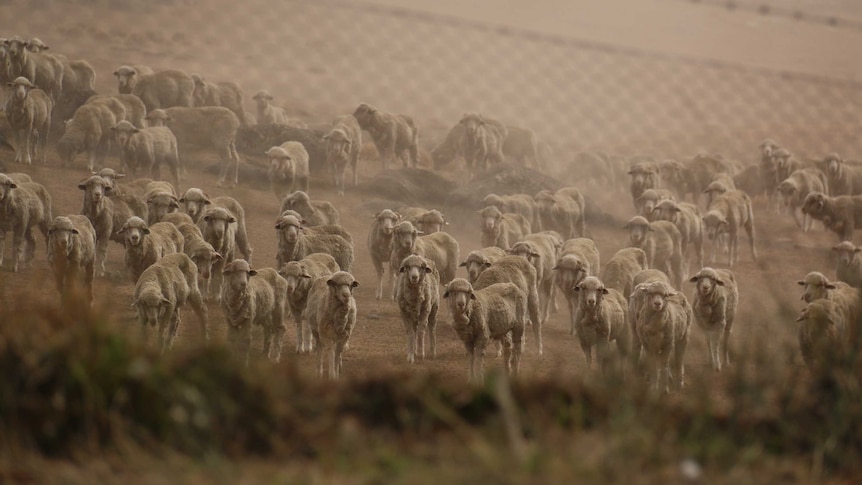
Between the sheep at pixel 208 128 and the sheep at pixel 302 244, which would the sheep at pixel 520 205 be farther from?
the sheep at pixel 208 128

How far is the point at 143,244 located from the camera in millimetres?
12461

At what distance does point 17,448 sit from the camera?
146 inches

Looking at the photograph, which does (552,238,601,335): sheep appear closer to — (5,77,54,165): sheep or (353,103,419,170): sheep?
(353,103,419,170): sheep

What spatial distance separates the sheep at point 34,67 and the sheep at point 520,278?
1094cm

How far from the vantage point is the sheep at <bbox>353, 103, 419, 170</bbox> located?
22391 millimetres

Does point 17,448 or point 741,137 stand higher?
point 741,137

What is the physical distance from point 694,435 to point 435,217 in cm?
1166

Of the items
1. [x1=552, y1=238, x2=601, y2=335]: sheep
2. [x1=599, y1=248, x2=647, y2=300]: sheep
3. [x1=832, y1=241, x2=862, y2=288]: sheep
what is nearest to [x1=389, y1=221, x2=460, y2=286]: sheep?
[x1=552, y1=238, x2=601, y2=335]: sheep

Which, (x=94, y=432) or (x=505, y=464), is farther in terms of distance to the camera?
(x=94, y=432)

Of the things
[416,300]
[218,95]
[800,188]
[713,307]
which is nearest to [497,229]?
[713,307]

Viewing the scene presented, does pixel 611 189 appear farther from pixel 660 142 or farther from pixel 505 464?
pixel 505 464

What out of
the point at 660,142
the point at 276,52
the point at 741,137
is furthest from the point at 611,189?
the point at 276,52

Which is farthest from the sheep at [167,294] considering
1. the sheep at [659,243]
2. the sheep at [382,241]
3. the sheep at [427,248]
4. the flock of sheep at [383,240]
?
the sheep at [659,243]

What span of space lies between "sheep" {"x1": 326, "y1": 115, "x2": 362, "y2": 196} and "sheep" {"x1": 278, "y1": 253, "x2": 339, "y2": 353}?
8.09 metres
